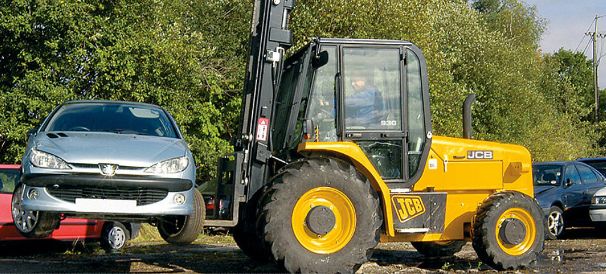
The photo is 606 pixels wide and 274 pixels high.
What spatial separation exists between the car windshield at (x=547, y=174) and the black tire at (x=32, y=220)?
11.4 metres

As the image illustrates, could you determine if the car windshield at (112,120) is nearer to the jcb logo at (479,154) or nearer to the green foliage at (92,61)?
the jcb logo at (479,154)

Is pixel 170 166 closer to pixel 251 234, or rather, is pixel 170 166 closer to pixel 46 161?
pixel 46 161

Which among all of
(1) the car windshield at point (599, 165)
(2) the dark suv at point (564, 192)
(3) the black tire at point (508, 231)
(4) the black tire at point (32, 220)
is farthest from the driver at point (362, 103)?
(1) the car windshield at point (599, 165)

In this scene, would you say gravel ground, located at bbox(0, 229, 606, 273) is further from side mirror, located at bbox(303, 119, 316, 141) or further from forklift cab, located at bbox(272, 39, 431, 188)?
side mirror, located at bbox(303, 119, 316, 141)

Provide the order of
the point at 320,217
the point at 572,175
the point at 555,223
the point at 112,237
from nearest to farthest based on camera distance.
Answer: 1. the point at 320,217
2. the point at 112,237
3. the point at 555,223
4. the point at 572,175

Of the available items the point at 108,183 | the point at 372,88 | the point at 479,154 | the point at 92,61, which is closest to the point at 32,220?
the point at 108,183

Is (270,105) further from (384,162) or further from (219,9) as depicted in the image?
(219,9)

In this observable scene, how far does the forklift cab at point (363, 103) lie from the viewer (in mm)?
9227

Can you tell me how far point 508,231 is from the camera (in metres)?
9.75

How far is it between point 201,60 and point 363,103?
15.5 m

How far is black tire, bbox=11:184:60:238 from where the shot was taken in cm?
823

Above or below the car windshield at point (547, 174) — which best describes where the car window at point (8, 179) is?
below

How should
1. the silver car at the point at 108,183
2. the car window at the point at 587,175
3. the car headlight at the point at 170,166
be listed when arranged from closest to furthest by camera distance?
1. the silver car at the point at 108,183
2. the car headlight at the point at 170,166
3. the car window at the point at 587,175

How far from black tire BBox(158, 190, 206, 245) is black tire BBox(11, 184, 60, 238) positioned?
3.85 ft
